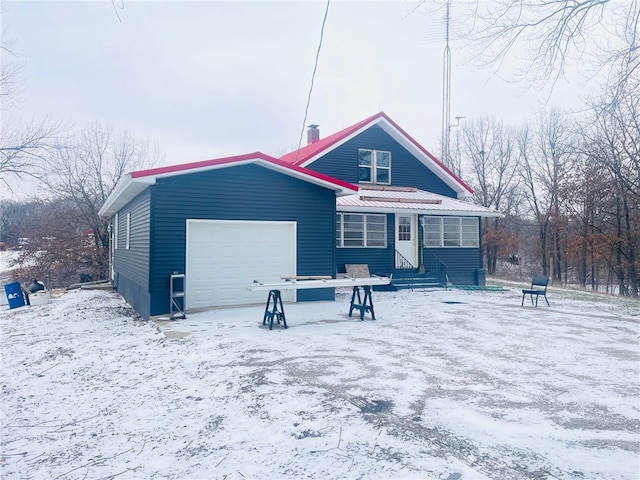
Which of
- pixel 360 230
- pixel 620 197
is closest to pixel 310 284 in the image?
pixel 360 230

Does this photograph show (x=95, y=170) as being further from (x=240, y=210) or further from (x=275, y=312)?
(x=275, y=312)

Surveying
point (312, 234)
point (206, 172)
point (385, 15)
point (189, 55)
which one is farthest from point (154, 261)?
point (385, 15)

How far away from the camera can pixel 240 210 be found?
9.85 meters

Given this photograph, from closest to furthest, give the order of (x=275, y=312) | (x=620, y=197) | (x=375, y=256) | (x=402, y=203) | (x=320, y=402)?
(x=320, y=402) < (x=275, y=312) < (x=402, y=203) < (x=375, y=256) < (x=620, y=197)

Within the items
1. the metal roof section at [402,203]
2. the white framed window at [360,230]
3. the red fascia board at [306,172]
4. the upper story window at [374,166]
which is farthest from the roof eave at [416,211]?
the red fascia board at [306,172]

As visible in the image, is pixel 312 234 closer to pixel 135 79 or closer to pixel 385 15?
pixel 385 15

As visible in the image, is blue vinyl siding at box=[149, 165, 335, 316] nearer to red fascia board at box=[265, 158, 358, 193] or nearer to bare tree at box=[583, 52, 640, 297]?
red fascia board at box=[265, 158, 358, 193]

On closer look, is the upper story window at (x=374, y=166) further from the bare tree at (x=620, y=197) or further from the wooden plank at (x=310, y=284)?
the wooden plank at (x=310, y=284)

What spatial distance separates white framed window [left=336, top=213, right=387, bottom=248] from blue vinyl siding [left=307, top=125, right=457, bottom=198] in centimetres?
206

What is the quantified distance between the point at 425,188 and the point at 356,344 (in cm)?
1268

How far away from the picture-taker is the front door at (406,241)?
15898 mm

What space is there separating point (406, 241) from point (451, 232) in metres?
2.07

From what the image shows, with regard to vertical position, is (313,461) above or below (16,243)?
below

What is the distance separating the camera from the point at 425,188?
1812 cm
